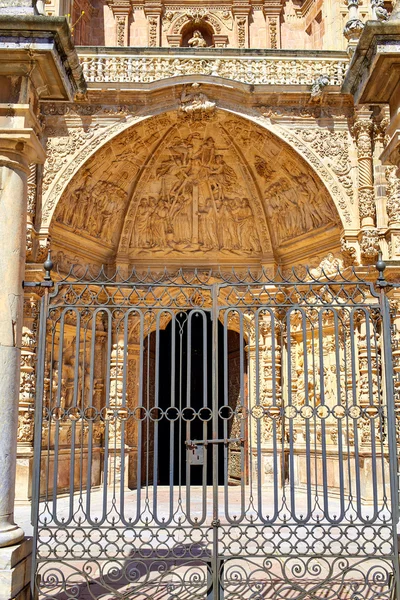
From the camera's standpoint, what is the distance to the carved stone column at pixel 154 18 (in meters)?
14.8

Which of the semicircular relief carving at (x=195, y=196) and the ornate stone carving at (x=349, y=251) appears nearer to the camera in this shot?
the ornate stone carving at (x=349, y=251)

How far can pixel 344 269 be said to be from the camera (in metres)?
11.2

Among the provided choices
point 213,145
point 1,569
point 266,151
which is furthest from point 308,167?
point 1,569

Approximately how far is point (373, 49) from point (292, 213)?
7.40m

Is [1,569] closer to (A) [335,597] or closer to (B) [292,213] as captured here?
(A) [335,597]

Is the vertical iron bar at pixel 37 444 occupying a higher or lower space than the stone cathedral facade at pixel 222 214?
lower

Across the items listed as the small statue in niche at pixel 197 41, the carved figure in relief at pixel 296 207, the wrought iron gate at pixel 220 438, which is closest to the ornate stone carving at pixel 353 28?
the carved figure in relief at pixel 296 207

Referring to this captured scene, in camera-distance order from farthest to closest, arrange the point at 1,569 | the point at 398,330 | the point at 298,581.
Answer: the point at 398,330
the point at 298,581
the point at 1,569

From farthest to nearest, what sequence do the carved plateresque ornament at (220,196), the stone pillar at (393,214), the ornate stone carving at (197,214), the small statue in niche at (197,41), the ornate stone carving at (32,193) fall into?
the small statue in niche at (197,41) < the ornate stone carving at (197,214) < the carved plateresque ornament at (220,196) < the ornate stone carving at (32,193) < the stone pillar at (393,214)

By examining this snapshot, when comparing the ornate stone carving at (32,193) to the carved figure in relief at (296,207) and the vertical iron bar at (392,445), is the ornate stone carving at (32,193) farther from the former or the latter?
the vertical iron bar at (392,445)

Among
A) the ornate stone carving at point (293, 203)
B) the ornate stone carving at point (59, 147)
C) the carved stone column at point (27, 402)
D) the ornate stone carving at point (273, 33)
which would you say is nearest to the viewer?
the carved stone column at point (27, 402)

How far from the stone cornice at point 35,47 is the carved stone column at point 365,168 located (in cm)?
708

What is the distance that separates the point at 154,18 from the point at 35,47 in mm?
11439

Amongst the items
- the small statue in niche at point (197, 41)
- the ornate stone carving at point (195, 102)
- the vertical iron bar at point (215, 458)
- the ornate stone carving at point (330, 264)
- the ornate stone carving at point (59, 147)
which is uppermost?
the small statue in niche at point (197, 41)
